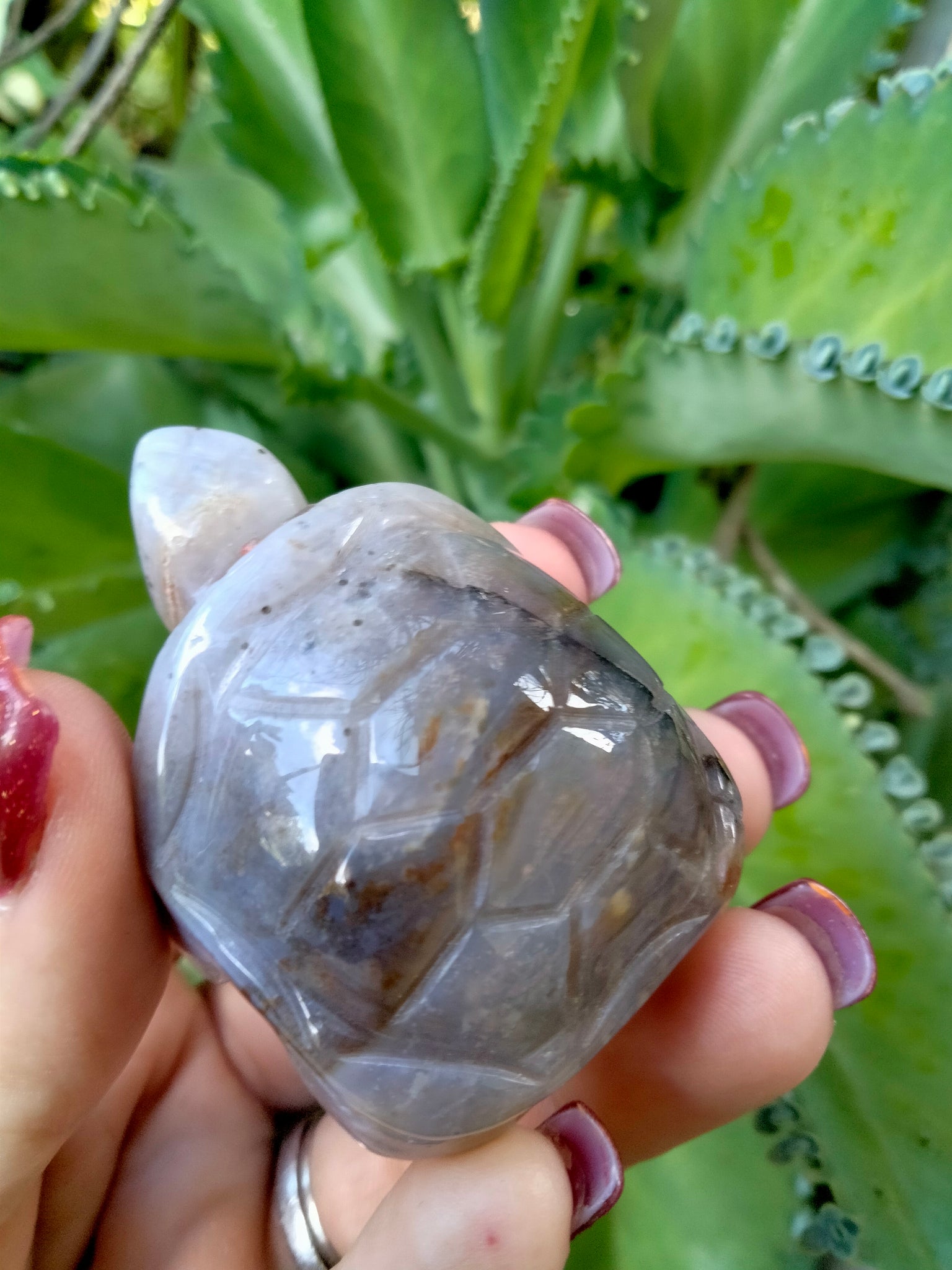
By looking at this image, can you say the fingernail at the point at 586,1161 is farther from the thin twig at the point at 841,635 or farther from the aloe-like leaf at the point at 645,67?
the aloe-like leaf at the point at 645,67

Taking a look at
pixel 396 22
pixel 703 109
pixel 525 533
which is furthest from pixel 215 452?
pixel 703 109

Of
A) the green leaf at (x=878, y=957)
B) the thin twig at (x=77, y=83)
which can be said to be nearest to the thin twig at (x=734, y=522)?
the green leaf at (x=878, y=957)

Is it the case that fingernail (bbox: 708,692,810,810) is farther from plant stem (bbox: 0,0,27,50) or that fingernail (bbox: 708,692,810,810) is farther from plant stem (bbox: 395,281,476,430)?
plant stem (bbox: 0,0,27,50)

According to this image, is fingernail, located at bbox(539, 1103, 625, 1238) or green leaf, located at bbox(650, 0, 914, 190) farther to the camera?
green leaf, located at bbox(650, 0, 914, 190)

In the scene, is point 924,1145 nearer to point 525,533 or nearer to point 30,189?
point 525,533

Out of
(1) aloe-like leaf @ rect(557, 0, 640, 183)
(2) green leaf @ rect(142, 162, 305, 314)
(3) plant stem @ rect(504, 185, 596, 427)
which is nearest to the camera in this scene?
(1) aloe-like leaf @ rect(557, 0, 640, 183)

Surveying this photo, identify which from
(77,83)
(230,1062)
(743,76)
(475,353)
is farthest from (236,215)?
(230,1062)

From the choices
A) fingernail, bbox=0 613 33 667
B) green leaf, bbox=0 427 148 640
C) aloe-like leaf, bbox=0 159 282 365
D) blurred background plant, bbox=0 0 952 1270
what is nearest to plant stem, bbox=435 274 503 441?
blurred background plant, bbox=0 0 952 1270
